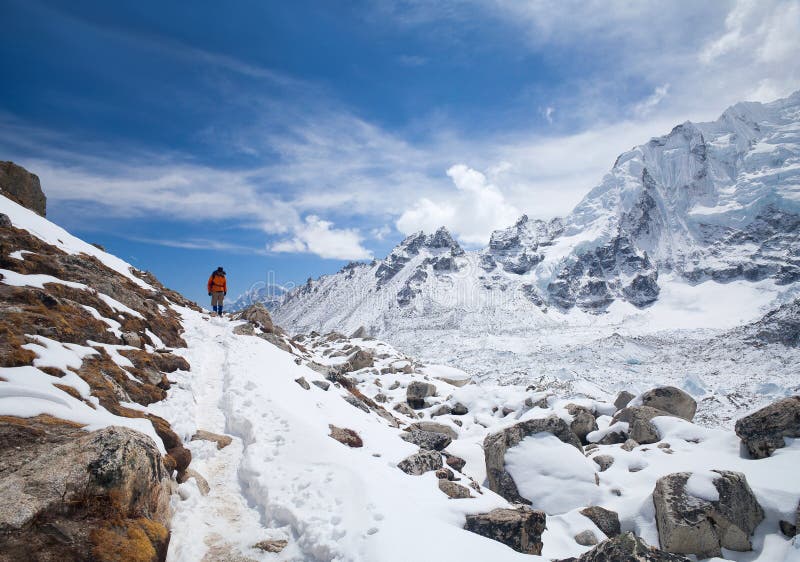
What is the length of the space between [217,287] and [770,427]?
3240 cm

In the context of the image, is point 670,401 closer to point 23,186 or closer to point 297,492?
point 297,492

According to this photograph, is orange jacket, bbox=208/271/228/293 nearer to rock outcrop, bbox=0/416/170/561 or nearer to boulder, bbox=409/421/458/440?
boulder, bbox=409/421/458/440

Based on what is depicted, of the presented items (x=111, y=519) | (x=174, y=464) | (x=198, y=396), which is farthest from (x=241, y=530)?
(x=198, y=396)

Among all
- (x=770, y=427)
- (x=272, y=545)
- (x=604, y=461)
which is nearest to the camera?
(x=272, y=545)

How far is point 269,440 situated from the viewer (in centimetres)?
1184

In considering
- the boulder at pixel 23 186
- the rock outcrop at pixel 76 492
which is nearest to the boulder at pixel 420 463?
the rock outcrop at pixel 76 492

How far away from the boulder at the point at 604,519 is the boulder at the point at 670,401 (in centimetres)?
1069

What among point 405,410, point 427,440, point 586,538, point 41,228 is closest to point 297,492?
point 586,538

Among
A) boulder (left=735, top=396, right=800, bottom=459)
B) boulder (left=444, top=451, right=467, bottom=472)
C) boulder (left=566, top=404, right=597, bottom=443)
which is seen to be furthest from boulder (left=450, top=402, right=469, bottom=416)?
boulder (left=735, top=396, right=800, bottom=459)

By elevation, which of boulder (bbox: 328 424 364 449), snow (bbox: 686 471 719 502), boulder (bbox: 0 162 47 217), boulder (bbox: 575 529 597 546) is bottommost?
boulder (bbox: 575 529 597 546)

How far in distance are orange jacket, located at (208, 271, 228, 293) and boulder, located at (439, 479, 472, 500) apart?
25.6m

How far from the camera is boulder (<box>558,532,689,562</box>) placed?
21.6ft

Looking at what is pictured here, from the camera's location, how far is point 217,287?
31125 mm

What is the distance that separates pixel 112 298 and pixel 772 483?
960 inches
